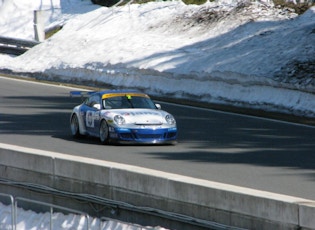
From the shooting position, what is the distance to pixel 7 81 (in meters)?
34.3

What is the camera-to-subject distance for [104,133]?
65.4 ft

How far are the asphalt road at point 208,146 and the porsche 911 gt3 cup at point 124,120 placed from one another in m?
0.22

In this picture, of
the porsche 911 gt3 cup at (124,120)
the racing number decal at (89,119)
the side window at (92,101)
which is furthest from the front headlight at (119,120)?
the side window at (92,101)

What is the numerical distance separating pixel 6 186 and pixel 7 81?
17561 millimetres

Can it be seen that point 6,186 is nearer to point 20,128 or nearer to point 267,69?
point 20,128

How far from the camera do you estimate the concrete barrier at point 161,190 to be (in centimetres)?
1176

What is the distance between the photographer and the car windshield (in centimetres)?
2045

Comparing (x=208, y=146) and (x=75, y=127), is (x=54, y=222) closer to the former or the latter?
(x=208, y=146)

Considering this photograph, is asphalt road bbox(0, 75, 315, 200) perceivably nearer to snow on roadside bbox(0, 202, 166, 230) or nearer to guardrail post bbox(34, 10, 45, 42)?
snow on roadside bbox(0, 202, 166, 230)

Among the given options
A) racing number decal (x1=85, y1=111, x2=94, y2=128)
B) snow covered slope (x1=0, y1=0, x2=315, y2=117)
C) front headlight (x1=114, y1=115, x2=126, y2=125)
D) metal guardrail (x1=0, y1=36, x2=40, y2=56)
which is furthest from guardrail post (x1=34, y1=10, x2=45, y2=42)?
front headlight (x1=114, y1=115, x2=126, y2=125)

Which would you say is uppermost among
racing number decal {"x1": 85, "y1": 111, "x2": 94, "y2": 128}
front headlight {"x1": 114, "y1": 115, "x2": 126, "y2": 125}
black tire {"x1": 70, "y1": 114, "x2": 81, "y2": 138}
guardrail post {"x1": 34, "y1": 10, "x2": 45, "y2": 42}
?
front headlight {"x1": 114, "y1": 115, "x2": 126, "y2": 125}

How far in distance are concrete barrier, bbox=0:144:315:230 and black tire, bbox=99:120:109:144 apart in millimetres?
3097

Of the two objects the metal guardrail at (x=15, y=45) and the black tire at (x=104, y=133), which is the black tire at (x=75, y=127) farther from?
the metal guardrail at (x=15, y=45)

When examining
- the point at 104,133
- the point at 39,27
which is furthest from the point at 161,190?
the point at 39,27
